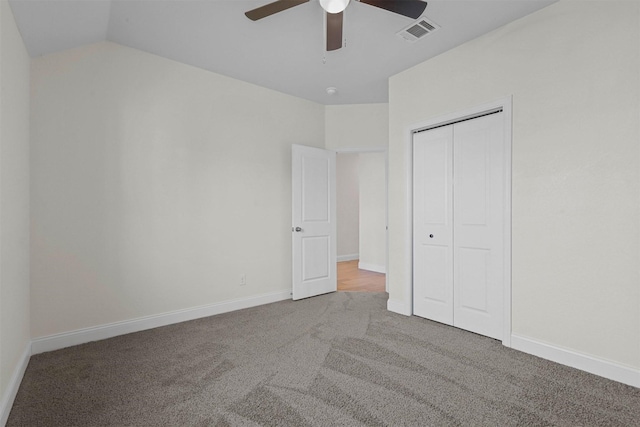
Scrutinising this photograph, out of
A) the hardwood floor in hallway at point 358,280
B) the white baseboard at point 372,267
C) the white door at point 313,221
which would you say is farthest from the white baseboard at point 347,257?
the white door at point 313,221

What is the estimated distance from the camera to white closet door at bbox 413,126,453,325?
3.36 metres

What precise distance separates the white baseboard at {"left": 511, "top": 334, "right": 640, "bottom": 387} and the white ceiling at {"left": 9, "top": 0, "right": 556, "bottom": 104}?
2649 mm

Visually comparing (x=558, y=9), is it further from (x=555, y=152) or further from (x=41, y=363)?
(x=41, y=363)

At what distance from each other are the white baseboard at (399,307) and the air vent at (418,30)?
271 cm

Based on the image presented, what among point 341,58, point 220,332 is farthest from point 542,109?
point 220,332

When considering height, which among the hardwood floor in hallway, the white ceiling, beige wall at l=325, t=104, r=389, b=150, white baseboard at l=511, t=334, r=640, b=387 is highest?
the white ceiling

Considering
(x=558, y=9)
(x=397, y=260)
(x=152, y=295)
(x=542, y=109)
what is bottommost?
(x=152, y=295)

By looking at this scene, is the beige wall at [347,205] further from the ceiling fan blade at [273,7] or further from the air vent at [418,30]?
the ceiling fan blade at [273,7]

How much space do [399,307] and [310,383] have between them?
6.09ft

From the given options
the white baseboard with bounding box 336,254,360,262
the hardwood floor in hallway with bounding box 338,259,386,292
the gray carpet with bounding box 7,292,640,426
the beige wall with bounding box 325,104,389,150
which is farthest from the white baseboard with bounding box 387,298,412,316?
the white baseboard with bounding box 336,254,360,262

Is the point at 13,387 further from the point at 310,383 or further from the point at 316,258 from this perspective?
the point at 316,258

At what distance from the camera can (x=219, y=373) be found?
2.34 m

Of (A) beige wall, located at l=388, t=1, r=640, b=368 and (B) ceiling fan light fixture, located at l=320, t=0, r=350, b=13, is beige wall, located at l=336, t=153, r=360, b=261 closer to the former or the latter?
(A) beige wall, located at l=388, t=1, r=640, b=368

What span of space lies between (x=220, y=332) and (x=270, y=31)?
9.23ft
